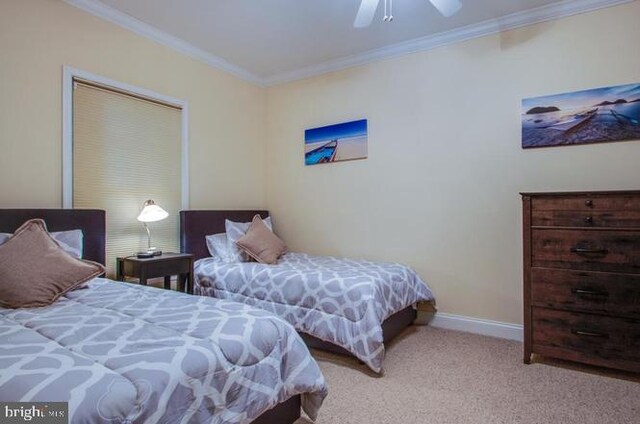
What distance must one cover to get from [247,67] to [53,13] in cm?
Answer: 181

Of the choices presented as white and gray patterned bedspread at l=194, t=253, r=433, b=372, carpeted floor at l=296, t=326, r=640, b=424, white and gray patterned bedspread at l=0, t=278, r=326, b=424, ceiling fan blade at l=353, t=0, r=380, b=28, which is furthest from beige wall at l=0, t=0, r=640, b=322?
white and gray patterned bedspread at l=0, t=278, r=326, b=424

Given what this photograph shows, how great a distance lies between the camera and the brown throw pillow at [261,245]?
10.8 feet

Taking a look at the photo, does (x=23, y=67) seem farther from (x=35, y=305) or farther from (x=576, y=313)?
(x=576, y=313)

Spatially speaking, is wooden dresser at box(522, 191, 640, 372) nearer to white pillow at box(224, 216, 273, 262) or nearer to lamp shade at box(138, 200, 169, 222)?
white pillow at box(224, 216, 273, 262)

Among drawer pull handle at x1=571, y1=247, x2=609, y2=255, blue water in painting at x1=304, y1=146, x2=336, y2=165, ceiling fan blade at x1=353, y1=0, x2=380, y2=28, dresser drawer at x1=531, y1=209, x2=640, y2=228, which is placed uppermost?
ceiling fan blade at x1=353, y1=0, x2=380, y2=28

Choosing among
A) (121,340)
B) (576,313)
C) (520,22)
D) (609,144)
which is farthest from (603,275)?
(121,340)

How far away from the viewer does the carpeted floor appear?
186 cm

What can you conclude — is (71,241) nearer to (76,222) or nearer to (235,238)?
(76,222)

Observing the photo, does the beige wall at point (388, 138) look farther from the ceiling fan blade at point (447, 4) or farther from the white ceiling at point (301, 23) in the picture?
the ceiling fan blade at point (447, 4)

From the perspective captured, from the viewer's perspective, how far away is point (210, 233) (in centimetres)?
352

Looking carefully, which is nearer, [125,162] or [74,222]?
[74,222]

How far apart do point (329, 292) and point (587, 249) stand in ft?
5.60

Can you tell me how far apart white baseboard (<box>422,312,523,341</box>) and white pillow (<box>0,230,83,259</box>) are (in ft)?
9.66

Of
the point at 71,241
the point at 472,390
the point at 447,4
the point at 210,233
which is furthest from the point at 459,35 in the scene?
the point at 71,241
